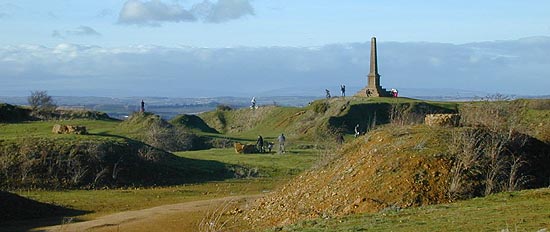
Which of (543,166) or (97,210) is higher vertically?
(543,166)

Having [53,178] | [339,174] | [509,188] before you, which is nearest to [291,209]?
[339,174]

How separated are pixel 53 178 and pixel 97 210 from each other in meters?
6.59

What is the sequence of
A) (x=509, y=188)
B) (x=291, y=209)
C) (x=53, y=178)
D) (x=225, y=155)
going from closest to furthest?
(x=509, y=188) → (x=291, y=209) → (x=53, y=178) → (x=225, y=155)

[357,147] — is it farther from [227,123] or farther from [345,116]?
[227,123]

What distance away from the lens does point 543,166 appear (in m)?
22.9

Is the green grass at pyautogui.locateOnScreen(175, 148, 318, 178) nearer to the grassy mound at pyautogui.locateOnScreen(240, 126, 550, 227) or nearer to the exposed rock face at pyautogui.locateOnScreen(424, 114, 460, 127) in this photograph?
the grassy mound at pyautogui.locateOnScreen(240, 126, 550, 227)

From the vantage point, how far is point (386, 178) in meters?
20.7

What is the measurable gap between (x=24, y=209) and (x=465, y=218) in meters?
16.1

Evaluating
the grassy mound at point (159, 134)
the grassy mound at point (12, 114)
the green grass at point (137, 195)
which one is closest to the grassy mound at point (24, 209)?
the green grass at point (137, 195)

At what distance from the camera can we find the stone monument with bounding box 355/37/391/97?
6962 cm

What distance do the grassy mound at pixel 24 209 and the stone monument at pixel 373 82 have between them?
4703 centimetres

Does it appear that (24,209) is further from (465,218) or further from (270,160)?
(270,160)

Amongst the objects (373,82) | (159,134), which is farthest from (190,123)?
(373,82)

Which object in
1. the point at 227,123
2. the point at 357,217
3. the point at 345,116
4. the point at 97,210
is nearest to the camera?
the point at 357,217
